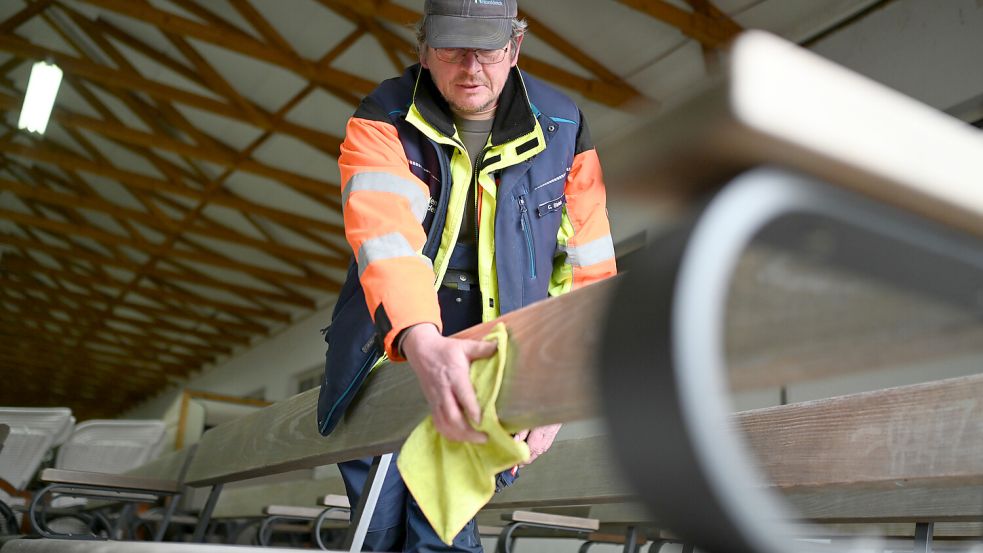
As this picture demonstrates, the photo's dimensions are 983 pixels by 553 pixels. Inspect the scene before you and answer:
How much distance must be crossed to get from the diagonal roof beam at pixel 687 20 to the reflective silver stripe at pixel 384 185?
454cm

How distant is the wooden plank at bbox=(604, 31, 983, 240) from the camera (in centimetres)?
35

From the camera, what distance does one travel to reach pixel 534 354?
Result: 729 millimetres

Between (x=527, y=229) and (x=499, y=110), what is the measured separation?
0.21m

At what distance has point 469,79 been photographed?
57.8 inches

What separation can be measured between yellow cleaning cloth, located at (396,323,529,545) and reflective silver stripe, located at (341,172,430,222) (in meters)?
0.50

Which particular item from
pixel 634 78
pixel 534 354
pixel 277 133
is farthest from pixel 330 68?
pixel 534 354

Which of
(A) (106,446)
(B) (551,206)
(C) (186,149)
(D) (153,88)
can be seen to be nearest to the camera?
(B) (551,206)

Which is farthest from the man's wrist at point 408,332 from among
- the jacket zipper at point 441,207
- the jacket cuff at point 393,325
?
the jacket zipper at point 441,207

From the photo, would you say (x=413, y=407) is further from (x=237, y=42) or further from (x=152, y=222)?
(x=152, y=222)

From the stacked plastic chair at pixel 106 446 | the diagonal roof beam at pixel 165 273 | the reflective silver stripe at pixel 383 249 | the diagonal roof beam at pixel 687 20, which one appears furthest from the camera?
the diagonal roof beam at pixel 165 273

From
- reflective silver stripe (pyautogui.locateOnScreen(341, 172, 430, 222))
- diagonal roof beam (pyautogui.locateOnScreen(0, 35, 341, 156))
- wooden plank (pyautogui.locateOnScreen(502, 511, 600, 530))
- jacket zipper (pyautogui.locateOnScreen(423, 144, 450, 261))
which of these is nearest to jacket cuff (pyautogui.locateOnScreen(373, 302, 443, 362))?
reflective silver stripe (pyautogui.locateOnScreen(341, 172, 430, 222))

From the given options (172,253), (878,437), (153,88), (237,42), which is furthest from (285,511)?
(172,253)

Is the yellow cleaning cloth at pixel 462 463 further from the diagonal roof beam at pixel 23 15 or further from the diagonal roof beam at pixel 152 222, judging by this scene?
the diagonal roof beam at pixel 152 222

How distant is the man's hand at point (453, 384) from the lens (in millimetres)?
793
